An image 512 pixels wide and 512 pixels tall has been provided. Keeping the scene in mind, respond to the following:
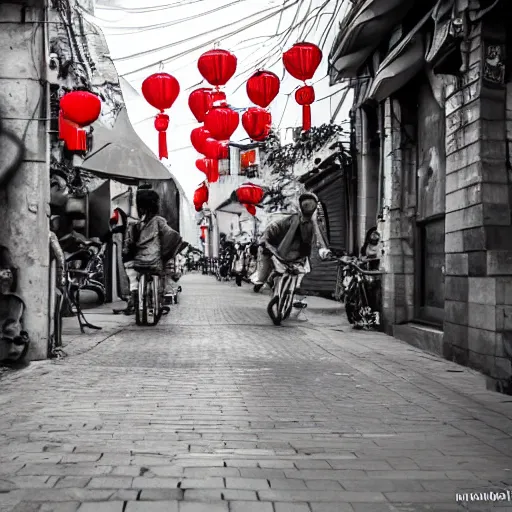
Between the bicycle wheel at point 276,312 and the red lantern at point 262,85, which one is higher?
the red lantern at point 262,85

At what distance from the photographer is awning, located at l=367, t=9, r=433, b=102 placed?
9268 millimetres

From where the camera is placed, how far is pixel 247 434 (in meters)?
4.38

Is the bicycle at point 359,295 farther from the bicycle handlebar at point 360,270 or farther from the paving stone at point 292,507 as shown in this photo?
the paving stone at point 292,507

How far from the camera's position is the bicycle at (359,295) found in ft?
37.8

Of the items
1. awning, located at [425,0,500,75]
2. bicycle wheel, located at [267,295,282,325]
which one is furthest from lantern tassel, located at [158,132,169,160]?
awning, located at [425,0,500,75]

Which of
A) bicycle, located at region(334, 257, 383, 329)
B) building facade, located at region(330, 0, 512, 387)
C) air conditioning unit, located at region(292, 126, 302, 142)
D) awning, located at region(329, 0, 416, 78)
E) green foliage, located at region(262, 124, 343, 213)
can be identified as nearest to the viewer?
building facade, located at region(330, 0, 512, 387)

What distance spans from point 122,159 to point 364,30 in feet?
22.8

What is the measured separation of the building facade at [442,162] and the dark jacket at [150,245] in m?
3.65

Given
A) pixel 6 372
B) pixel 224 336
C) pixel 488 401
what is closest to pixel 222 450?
pixel 488 401

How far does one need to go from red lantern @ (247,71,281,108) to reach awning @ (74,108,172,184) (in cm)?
345

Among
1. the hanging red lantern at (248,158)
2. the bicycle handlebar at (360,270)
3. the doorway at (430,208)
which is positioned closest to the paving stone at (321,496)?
the doorway at (430,208)

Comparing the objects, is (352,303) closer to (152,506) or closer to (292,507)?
(292,507)

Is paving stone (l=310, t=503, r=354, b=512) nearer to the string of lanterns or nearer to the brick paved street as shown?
the brick paved street

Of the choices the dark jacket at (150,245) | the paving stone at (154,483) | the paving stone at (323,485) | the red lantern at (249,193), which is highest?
the red lantern at (249,193)
